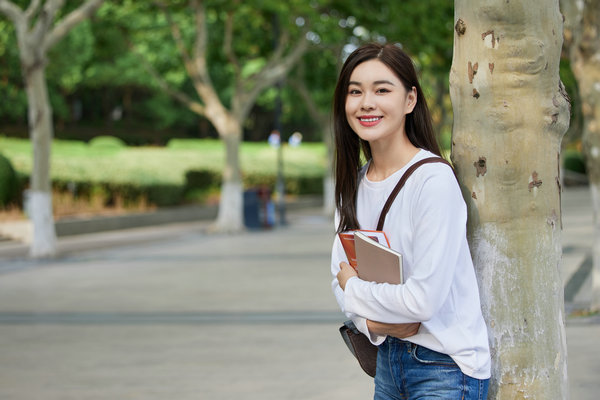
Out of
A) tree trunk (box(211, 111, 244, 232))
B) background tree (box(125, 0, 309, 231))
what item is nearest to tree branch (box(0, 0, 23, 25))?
background tree (box(125, 0, 309, 231))

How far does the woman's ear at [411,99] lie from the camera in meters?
2.89

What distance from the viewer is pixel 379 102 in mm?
2840

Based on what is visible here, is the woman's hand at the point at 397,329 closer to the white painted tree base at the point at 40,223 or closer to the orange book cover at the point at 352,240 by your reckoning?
the orange book cover at the point at 352,240

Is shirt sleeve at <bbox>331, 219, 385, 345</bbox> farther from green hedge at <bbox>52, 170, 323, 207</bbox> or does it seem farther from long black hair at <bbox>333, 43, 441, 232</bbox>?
green hedge at <bbox>52, 170, 323, 207</bbox>

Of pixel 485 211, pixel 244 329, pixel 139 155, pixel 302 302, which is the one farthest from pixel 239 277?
pixel 139 155

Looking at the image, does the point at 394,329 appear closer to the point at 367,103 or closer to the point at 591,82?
the point at 367,103

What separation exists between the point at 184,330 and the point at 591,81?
495 centimetres

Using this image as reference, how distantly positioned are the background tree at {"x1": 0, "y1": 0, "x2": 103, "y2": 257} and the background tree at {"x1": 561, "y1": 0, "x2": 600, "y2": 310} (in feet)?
33.8

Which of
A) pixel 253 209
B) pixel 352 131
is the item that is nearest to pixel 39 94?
pixel 253 209

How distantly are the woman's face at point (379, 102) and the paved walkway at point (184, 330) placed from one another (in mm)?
3941

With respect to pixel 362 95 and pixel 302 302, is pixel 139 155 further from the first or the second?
pixel 362 95

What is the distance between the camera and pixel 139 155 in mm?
31688

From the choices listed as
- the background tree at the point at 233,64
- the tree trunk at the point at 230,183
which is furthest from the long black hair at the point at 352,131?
the tree trunk at the point at 230,183

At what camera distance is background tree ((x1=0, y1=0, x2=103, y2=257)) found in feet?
55.8
